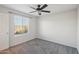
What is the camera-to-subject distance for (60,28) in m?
4.27

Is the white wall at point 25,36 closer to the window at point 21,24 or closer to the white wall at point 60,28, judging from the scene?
the window at point 21,24

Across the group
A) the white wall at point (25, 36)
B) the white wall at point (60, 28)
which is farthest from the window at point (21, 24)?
the white wall at point (60, 28)

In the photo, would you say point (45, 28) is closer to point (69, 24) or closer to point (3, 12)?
point (69, 24)

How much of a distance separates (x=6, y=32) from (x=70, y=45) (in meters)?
3.31

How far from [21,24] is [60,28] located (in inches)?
99.0

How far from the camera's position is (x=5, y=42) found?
11.0 ft

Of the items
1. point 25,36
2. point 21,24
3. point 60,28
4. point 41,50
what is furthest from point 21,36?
point 60,28

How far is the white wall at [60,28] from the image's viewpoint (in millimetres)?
3727

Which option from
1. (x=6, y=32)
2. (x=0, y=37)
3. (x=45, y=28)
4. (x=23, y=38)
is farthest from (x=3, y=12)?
(x=45, y=28)

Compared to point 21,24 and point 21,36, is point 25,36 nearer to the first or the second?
point 21,36

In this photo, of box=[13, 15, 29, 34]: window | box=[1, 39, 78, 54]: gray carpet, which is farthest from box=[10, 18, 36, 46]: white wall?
box=[1, 39, 78, 54]: gray carpet

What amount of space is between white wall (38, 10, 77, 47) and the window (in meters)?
1.16

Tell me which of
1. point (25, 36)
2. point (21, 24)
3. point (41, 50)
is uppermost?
point (21, 24)

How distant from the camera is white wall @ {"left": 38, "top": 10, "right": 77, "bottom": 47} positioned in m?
3.73
